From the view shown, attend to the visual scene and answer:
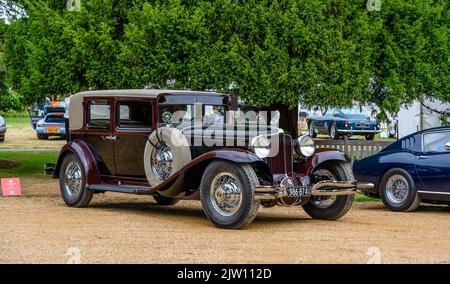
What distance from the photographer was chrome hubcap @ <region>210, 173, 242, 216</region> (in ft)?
38.1

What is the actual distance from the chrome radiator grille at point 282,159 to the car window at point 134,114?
242 cm

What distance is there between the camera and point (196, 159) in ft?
39.8

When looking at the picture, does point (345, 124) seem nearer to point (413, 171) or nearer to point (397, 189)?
point (397, 189)

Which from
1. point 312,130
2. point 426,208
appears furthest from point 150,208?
point 312,130

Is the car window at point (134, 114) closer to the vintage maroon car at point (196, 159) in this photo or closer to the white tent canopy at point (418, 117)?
the vintage maroon car at point (196, 159)

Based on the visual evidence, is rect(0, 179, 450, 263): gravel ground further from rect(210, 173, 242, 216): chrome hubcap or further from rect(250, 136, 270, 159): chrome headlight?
rect(250, 136, 270, 159): chrome headlight

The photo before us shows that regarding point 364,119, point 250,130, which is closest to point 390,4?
point 250,130

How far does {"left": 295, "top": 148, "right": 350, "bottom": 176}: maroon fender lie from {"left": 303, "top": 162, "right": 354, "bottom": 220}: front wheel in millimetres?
175

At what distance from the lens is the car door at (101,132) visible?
1425 cm

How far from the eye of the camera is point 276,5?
20.0 meters

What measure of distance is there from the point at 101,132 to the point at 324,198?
3922 millimetres

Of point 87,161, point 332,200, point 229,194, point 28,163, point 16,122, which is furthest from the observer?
point 16,122

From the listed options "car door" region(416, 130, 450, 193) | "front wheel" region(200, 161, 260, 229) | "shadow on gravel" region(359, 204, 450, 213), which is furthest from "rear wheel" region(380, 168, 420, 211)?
"front wheel" region(200, 161, 260, 229)
